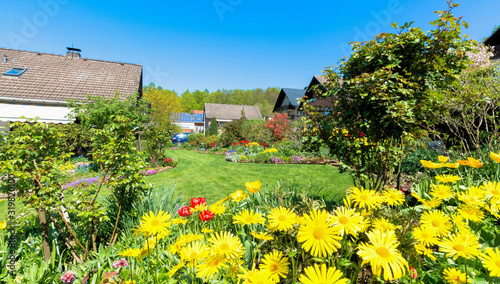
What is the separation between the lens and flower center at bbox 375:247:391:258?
30.0 inches

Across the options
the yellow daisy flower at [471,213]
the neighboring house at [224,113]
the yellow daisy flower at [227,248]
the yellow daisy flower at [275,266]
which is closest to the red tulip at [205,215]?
the yellow daisy flower at [227,248]

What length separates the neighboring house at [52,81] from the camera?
1111 cm

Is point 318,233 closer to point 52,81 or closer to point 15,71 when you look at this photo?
point 52,81

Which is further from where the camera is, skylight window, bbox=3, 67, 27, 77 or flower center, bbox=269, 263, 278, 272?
skylight window, bbox=3, 67, 27, 77

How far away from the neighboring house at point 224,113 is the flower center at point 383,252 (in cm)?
3800

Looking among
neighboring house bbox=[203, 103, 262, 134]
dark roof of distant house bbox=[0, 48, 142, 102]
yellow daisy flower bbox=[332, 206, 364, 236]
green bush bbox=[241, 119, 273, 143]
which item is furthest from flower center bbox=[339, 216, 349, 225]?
neighboring house bbox=[203, 103, 262, 134]

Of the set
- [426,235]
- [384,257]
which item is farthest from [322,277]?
[426,235]

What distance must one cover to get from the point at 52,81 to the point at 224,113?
28318 mm

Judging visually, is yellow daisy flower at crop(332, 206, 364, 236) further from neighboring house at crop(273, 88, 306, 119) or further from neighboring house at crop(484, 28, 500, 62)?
neighboring house at crop(273, 88, 306, 119)

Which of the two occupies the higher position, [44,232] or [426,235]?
[426,235]

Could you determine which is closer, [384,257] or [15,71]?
[384,257]

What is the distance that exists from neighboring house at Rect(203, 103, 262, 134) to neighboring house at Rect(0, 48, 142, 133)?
73.9ft

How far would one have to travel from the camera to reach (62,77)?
1324cm

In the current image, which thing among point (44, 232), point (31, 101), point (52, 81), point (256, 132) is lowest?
point (44, 232)
